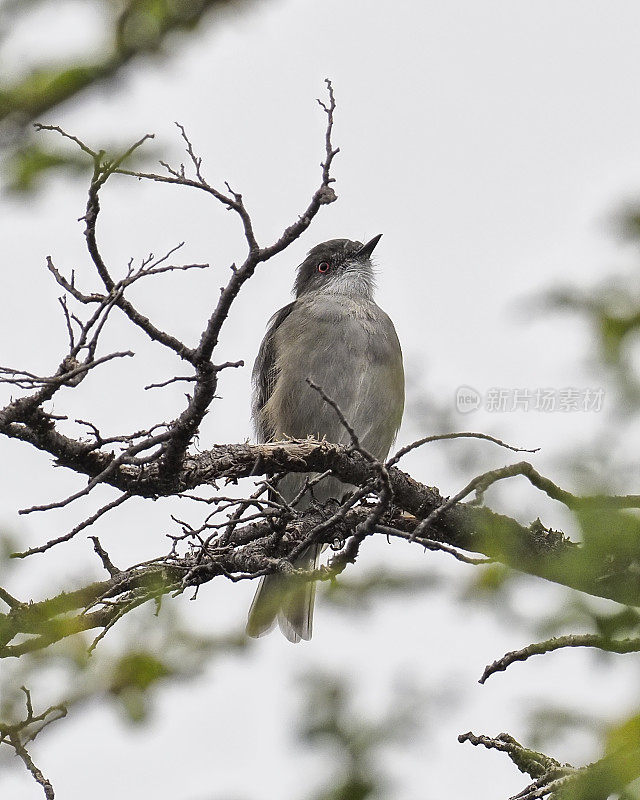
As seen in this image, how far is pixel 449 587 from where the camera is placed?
218 centimetres

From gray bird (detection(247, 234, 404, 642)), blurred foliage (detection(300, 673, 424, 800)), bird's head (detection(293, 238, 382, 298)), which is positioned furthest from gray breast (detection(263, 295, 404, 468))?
blurred foliage (detection(300, 673, 424, 800))

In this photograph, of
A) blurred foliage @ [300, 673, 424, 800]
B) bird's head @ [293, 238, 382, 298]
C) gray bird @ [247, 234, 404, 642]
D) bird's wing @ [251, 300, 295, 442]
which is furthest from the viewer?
bird's head @ [293, 238, 382, 298]

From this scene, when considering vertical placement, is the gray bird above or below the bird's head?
below

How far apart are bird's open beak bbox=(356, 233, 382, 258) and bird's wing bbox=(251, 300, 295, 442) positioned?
0.98 meters

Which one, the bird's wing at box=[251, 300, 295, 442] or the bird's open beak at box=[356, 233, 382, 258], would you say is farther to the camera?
the bird's open beak at box=[356, 233, 382, 258]

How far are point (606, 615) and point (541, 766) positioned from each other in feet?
7.30

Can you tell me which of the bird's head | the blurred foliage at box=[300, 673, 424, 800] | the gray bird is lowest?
the blurred foliage at box=[300, 673, 424, 800]

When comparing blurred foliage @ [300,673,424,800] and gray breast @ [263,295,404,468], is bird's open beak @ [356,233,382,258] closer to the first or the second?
gray breast @ [263,295,404,468]

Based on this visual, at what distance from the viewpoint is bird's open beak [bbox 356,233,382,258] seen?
9141 mm

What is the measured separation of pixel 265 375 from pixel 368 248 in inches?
74.4

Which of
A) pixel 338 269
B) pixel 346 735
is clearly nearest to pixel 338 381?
pixel 338 269

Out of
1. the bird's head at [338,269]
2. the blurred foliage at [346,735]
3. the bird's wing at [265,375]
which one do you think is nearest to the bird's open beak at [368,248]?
the bird's head at [338,269]

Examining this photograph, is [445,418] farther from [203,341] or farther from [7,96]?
[7,96]

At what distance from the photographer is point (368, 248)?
361 inches
